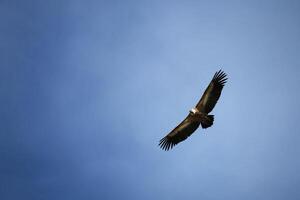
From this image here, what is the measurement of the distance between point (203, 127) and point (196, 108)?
1275 millimetres

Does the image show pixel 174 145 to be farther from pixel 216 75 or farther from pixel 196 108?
pixel 216 75

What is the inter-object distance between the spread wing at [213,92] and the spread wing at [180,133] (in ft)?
4.32

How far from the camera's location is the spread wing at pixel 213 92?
1022 inches

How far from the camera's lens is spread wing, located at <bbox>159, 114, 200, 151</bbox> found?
88.2 ft

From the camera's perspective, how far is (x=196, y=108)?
26.4m

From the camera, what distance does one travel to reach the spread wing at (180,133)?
26891 millimetres

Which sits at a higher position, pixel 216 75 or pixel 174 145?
pixel 216 75

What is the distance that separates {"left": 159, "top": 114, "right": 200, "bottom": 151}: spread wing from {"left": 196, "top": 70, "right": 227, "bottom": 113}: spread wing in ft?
4.32

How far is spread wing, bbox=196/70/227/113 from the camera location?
1022 inches

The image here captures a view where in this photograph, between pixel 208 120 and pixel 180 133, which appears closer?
pixel 208 120

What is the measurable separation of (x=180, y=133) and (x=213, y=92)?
3591 mm

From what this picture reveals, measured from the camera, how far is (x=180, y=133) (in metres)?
27.5

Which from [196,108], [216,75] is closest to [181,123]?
[196,108]

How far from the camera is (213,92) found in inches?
1027
